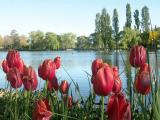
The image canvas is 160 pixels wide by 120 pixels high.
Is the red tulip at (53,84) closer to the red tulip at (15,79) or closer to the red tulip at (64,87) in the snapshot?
the red tulip at (64,87)

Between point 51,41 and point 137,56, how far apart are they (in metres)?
137

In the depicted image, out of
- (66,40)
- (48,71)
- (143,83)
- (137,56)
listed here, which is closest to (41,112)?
(143,83)

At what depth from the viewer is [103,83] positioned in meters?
1.80

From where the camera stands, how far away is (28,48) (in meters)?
150

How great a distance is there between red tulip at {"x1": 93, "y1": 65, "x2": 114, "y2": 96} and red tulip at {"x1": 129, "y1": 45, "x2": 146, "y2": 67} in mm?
773

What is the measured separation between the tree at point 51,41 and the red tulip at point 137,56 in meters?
135

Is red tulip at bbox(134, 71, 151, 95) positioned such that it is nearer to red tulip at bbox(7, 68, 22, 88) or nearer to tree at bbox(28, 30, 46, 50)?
red tulip at bbox(7, 68, 22, 88)

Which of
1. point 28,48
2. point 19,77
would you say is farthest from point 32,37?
point 19,77

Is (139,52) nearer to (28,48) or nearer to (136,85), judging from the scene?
(136,85)

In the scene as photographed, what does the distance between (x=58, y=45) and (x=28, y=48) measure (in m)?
14.6

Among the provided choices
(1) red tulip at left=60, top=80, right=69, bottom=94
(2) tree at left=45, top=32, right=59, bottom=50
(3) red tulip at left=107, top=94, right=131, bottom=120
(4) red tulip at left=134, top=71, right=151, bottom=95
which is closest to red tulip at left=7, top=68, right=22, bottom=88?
(1) red tulip at left=60, top=80, right=69, bottom=94

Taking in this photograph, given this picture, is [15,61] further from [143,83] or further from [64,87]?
[143,83]

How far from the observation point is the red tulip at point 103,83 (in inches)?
70.6

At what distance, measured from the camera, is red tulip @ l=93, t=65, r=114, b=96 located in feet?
5.88
